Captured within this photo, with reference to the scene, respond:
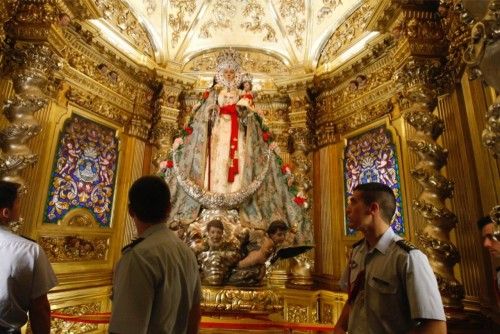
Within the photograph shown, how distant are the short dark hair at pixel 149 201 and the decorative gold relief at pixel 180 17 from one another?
7.50 meters

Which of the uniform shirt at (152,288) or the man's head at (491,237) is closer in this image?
the uniform shirt at (152,288)

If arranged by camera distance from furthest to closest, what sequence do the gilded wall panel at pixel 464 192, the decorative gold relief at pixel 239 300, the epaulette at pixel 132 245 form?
the gilded wall panel at pixel 464 192 < the decorative gold relief at pixel 239 300 < the epaulette at pixel 132 245

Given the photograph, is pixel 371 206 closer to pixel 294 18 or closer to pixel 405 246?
pixel 405 246

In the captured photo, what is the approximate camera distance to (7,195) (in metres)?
1.86

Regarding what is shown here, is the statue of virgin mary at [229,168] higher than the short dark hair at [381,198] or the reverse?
higher

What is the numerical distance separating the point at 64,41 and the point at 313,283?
6.16 m

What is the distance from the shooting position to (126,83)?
273 inches

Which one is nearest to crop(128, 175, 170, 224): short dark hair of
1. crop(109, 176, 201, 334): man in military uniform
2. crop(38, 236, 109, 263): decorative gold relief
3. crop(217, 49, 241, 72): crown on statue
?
crop(109, 176, 201, 334): man in military uniform

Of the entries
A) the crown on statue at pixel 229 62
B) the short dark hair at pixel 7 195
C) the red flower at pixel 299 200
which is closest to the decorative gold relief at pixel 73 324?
the short dark hair at pixel 7 195

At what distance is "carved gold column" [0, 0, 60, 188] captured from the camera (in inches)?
162

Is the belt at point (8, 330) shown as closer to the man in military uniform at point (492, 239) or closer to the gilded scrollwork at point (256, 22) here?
the man in military uniform at point (492, 239)

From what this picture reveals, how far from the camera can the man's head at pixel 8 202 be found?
1.85 m

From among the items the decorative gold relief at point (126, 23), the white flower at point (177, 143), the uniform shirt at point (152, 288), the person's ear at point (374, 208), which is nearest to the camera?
the uniform shirt at point (152, 288)

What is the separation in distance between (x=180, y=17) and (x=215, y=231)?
6315mm
